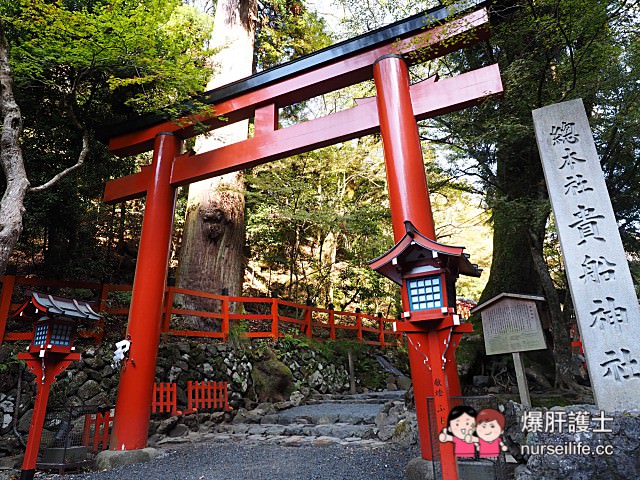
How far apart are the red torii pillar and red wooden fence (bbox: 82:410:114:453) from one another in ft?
13.0

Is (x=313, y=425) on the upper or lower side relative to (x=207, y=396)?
lower

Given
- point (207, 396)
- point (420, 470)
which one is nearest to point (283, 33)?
point (207, 396)

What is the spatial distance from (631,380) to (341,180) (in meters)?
8.67

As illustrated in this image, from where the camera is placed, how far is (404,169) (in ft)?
13.3

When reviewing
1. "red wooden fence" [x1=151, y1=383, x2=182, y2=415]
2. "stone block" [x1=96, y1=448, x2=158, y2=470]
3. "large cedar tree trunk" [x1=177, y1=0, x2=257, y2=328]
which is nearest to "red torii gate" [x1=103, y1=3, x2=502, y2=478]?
"stone block" [x1=96, y1=448, x2=158, y2=470]

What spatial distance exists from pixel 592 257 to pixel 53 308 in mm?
5323

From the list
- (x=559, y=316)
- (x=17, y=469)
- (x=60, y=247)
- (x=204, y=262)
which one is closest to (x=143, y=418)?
(x=17, y=469)

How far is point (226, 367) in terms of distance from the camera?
7.08 metres

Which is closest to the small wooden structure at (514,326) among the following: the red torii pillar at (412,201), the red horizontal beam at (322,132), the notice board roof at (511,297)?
the notice board roof at (511,297)

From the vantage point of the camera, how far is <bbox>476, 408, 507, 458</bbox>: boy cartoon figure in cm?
257

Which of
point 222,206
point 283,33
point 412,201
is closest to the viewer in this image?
point 412,201

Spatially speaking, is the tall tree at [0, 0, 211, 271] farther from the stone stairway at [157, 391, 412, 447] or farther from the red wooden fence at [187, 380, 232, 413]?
the stone stairway at [157, 391, 412, 447]

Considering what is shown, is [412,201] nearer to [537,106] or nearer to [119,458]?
[537,106]

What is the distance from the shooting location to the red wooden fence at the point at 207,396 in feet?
20.6
